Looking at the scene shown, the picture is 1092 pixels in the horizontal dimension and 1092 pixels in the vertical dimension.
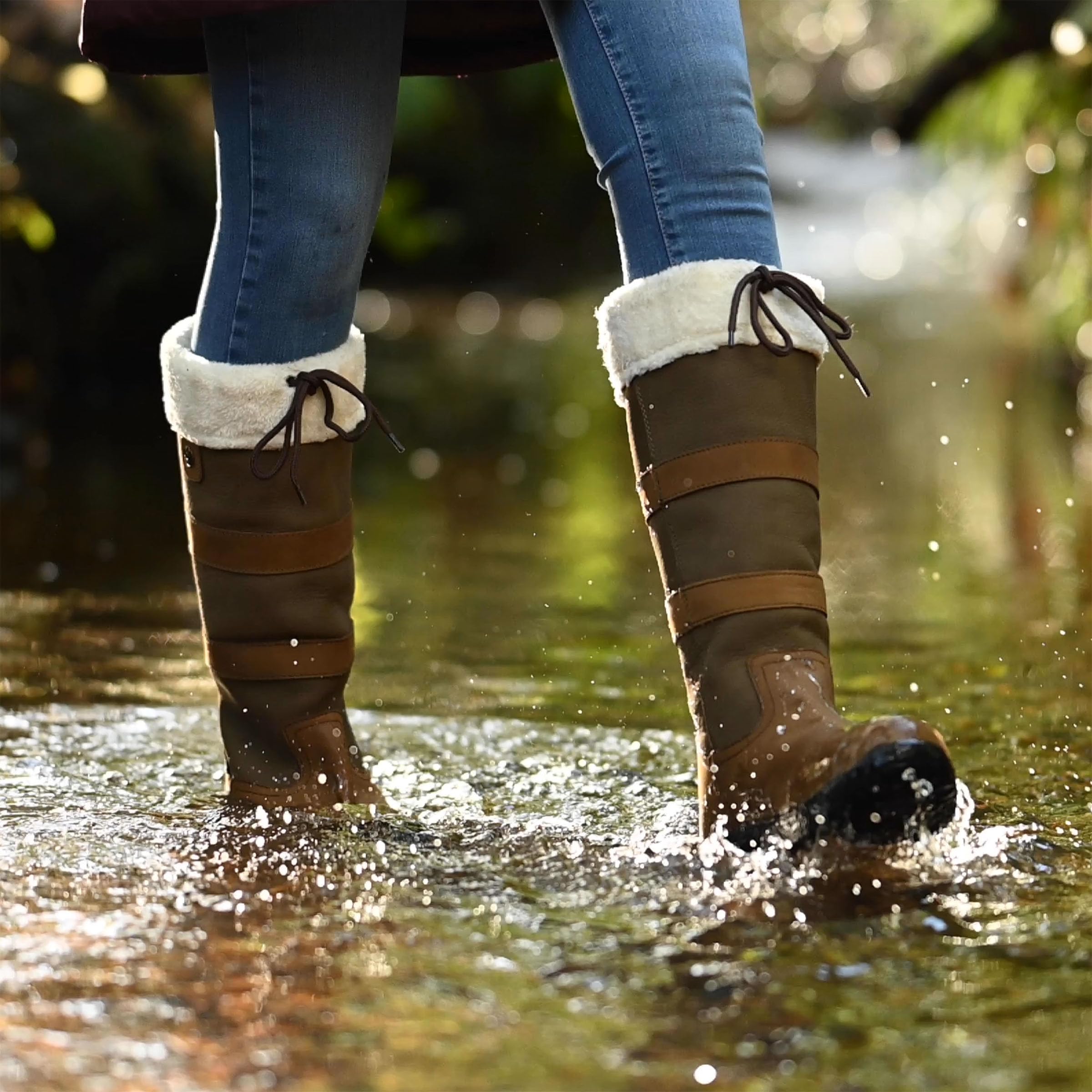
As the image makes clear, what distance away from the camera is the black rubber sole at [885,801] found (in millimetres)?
1375

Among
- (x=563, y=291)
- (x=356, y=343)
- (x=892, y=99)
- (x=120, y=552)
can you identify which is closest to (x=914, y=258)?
(x=563, y=291)

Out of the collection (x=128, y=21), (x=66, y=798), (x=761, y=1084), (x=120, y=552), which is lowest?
(x=761, y=1084)

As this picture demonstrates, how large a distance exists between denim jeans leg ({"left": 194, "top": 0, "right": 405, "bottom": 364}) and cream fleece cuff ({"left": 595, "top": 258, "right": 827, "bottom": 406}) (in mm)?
257

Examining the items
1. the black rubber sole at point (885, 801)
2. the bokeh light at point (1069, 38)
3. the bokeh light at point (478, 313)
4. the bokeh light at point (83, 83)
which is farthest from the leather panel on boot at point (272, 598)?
the bokeh light at point (478, 313)

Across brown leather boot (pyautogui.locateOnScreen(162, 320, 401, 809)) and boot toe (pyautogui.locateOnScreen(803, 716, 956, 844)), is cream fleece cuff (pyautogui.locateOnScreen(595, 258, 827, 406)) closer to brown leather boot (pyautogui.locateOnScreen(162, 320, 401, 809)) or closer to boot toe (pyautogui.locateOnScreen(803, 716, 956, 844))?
brown leather boot (pyautogui.locateOnScreen(162, 320, 401, 809))

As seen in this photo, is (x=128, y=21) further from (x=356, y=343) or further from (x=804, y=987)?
(x=804, y=987)

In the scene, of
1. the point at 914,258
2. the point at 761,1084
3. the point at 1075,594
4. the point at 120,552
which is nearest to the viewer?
the point at 761,1084

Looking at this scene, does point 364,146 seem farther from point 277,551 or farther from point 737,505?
point 737,505

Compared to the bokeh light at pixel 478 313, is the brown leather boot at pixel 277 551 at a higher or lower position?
lower

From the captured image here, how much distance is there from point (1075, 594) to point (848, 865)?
181cm

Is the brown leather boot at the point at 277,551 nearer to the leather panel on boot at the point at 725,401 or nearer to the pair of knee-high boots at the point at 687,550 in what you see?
the pair of knee-high boots at the point at 687,550

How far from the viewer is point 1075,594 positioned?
3141 mm

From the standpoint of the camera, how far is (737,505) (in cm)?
153

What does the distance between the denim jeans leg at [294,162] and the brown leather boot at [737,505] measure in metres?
0.27
